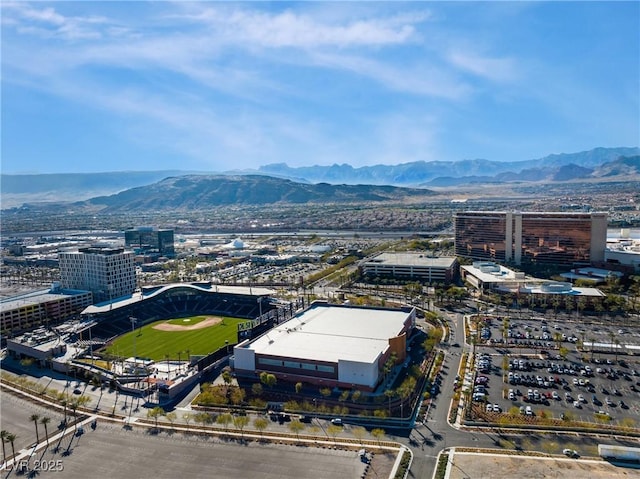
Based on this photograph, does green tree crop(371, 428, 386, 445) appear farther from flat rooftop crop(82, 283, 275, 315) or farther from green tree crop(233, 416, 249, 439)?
flat rooftop crop(82, 283, 275, 315)

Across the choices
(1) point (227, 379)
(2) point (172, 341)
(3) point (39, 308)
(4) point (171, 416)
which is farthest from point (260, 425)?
(3) point (39, 308)

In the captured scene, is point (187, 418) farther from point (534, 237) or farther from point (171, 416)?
point (534, 237)

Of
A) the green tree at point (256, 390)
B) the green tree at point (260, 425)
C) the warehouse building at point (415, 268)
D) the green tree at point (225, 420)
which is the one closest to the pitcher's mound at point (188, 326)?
the green tree at point (256, 390)

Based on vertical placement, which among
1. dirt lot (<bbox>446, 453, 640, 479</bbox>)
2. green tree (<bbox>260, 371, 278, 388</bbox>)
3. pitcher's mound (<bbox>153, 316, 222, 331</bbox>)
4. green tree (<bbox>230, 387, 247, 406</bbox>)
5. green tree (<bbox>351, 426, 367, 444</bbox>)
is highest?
green tree (<bbox>260, 371, 278, 388</bbox>)

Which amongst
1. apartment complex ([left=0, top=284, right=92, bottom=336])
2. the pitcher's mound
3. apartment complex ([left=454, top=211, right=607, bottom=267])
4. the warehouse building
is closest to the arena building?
the pitcher's mound

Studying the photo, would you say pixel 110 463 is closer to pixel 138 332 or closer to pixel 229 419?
pixel 229 419

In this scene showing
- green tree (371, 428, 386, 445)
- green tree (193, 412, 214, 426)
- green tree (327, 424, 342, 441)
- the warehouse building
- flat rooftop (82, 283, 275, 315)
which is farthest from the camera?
the warehouse building

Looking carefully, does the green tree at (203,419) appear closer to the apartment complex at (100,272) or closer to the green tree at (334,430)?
the green tree at (334,430)

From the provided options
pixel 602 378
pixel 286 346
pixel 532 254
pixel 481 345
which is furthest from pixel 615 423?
pixel 532 254
